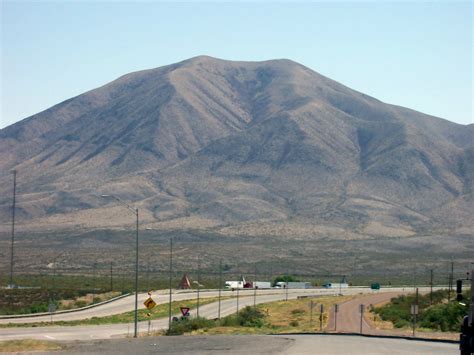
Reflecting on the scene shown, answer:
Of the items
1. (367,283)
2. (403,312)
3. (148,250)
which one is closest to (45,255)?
(148,250)

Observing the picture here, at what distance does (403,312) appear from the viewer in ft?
256

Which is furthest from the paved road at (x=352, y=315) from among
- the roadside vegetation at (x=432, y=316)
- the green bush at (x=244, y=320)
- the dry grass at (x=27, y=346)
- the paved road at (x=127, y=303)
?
the dry grass at (x=27, y=346)

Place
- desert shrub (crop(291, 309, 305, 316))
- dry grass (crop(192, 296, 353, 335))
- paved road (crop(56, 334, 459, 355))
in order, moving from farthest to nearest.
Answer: desert shrub (crop(291, 309, 305, 316))
dry grass (crop(192, 296, 353, 335))
paved road (crop(56, 334, 459, 355))

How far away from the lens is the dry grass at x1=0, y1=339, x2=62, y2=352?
41188mm

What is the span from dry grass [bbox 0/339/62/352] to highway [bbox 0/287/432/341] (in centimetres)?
513

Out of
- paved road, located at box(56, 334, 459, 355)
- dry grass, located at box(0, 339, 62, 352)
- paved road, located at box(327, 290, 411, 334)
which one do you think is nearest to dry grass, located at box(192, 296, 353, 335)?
paved road, located at box(327, 290, 411, 334)

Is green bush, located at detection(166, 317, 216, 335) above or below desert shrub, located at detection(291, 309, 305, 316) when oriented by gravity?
above

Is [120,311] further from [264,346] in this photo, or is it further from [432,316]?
[264,346]

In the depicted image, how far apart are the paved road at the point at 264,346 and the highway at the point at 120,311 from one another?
6557 millimetres

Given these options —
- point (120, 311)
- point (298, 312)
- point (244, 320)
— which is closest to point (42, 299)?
point (120, 311)

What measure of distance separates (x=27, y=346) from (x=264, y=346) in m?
9.63

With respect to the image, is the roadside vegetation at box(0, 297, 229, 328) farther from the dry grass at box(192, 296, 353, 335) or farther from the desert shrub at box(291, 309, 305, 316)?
the desert shrub at box(291, 309, 305, 316)

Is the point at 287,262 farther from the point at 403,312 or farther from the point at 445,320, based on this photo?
the point at 445,320

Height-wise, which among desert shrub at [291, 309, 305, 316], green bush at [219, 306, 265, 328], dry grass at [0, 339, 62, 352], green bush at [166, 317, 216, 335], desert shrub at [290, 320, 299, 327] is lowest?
desert shrub at [291, 309, 305, 316]
